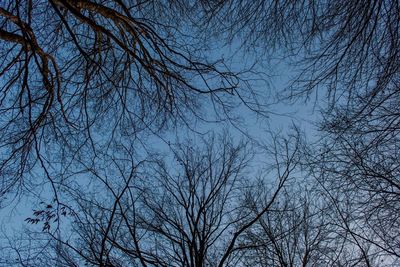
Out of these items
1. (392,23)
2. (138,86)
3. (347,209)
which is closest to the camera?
(392,23)

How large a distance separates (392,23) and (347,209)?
11.2 feet

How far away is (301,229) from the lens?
827cm

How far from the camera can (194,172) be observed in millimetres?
7465

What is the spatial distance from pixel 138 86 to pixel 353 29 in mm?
3037

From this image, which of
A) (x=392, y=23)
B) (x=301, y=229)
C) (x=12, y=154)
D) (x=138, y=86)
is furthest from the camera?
(x=301, y=229)

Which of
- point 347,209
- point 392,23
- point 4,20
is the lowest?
point 347,209

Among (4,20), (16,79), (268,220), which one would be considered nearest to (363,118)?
(268,220)

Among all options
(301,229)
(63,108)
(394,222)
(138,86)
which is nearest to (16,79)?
(63,108)

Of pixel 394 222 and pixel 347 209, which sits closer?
pixel 394 222

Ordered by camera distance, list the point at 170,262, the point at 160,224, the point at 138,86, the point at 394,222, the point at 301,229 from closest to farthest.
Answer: the point at 138,86
the point at 394,222
the point at 170,262
the point at 160,224
the point at 301,229

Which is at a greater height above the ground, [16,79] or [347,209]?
[16,79]

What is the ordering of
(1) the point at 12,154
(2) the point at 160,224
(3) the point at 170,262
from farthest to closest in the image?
(2) the point at 160,224, (3) the point at 170,262, (1) the point at 12,154

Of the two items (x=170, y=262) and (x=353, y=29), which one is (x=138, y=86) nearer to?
(x=353, y=29)

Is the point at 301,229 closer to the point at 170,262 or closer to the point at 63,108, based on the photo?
the point at 170,262
